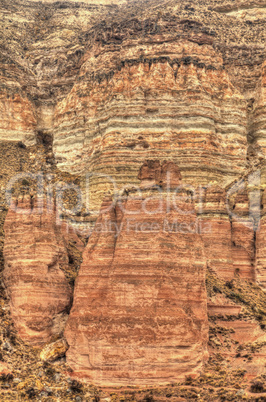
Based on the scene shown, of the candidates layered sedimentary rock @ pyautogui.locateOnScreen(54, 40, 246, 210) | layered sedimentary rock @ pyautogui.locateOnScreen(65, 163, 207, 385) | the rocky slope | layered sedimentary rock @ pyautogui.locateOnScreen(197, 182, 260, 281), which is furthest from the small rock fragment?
layered sedimentary rock @ pyautogui.locateOnScreen(54, 40, 246, 210)

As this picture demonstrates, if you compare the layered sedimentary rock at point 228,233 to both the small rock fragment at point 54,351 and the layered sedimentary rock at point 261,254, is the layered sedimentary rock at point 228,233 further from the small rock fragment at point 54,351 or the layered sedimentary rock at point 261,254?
the small rock fragment at point 54,351

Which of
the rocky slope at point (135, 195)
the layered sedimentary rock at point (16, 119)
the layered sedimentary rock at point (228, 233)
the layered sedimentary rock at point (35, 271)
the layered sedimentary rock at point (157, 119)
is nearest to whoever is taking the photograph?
the rocky slope at point (135, 195)

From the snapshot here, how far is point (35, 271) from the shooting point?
38.1 meters

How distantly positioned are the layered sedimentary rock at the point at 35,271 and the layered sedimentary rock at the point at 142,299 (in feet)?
7.29

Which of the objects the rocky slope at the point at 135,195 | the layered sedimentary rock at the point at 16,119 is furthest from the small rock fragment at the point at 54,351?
the layered sedimentary rock at the point at 16,119

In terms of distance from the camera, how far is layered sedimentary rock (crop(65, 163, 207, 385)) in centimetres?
3384

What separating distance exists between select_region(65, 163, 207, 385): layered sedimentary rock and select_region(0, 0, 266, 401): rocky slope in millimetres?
80

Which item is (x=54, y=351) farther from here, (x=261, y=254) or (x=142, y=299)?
(x=261, y=254)

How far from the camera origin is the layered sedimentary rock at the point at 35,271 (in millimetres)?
37312

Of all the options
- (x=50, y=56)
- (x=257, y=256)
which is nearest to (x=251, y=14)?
(x=50, y=56)

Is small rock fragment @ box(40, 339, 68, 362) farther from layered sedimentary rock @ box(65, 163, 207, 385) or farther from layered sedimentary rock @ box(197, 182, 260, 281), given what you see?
layered sedimentary rock @ box(197, 182, 260, 281)

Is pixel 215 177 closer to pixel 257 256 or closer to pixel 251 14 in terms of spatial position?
pixel 257 256

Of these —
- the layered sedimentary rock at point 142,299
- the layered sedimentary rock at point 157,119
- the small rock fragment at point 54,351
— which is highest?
the layered sedimentary rock at point 157,119

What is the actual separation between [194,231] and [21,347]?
12512 mm
